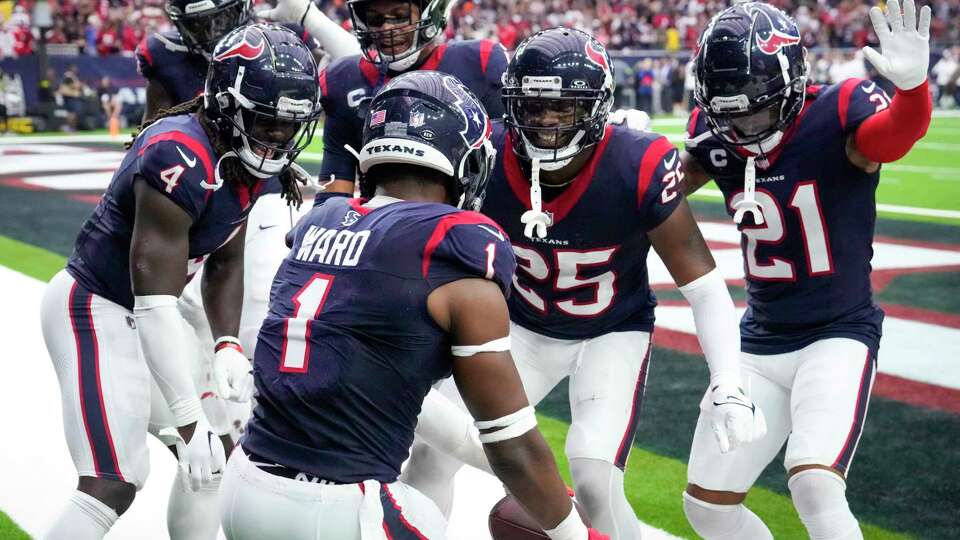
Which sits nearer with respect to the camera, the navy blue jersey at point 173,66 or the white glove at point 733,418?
the white glove at point 733,418

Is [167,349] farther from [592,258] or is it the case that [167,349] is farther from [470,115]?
[592,258]

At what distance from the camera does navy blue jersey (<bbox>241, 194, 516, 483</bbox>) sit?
7.45 feet

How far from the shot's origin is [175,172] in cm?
298

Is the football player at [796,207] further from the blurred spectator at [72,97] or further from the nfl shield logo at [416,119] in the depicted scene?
the blurred spectator at [72,97]

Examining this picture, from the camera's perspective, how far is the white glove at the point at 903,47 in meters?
3.24

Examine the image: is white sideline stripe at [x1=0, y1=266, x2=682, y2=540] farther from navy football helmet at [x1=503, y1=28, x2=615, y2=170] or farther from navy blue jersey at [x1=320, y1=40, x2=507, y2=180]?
navy football helmet at [x1=503, y1=28, x2=615, y2=170]

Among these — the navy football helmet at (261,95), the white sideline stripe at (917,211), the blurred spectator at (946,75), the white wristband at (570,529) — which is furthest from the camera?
the blurred spectator at (946,75)

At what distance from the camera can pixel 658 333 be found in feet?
21.4

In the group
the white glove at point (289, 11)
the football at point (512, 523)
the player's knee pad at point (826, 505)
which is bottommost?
the player's knee pad at point (826, 505)

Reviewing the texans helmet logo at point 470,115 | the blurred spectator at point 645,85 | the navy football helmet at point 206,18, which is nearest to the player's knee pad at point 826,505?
the texans helmet logo at point 470,115

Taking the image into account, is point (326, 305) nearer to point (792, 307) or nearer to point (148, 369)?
point (148, 369)

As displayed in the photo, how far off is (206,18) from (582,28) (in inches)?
747

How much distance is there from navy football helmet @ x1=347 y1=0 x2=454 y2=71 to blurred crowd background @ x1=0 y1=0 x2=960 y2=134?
1309 centimetres

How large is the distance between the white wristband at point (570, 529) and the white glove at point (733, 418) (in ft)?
2.42
